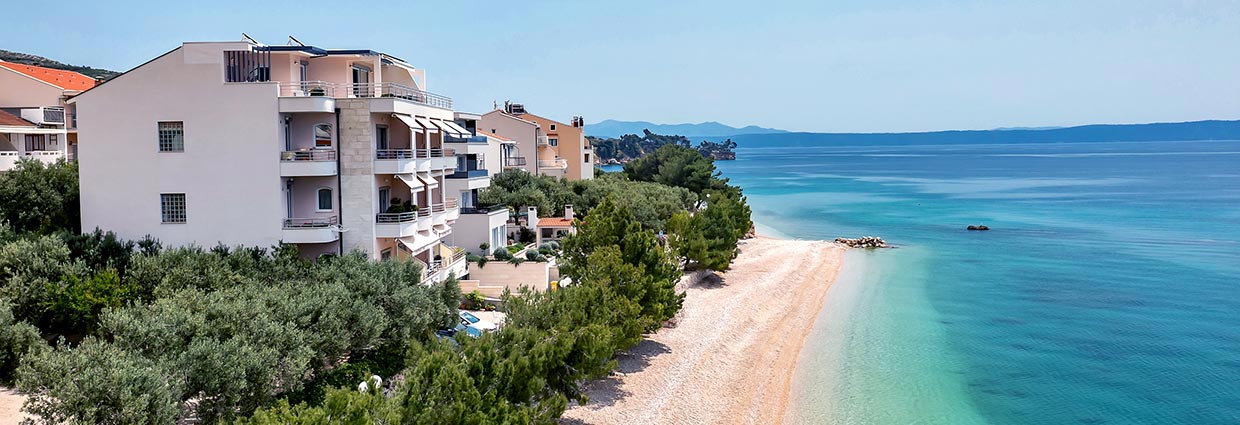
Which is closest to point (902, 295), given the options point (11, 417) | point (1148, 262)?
point (1148, 262)

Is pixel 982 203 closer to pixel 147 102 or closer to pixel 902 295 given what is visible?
pixel 902 295

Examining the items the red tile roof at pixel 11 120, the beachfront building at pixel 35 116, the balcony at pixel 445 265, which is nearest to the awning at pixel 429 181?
the balcony at pixel 445 265

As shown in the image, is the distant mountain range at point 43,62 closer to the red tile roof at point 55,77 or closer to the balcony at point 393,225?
the red tile roof at point 55,77

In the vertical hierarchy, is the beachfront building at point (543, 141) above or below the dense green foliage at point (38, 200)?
above

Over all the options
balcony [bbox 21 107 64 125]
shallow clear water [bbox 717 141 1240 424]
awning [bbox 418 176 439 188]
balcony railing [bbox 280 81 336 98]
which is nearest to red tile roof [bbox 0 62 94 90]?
balcony [bbox 21 107 64 125]

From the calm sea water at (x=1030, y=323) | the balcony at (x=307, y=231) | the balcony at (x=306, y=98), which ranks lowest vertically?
the calm sea water at (x=1030, y=323)

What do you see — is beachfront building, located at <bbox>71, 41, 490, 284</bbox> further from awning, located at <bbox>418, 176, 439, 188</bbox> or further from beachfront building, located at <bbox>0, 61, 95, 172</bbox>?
beachfront building, located at <bbox>0, 61, 95, 172</bbox>
